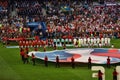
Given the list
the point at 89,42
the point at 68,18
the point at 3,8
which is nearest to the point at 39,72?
the point at 89,42

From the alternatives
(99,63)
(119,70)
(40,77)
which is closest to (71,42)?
(99,63)

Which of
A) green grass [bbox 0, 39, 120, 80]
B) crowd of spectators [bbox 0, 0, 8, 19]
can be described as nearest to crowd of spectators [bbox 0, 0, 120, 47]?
crowd of spectators [bbox 0, 0, 8, 19]

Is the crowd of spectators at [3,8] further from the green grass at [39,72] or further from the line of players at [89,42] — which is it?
the green grass at [39,72]

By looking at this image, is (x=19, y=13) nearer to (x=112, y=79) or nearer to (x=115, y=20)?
(x=115, y=20)

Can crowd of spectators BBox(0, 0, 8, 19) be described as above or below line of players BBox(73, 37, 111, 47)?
above

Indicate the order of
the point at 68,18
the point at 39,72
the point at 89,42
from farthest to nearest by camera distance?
the point at 68,18, the point at 89,42, the point at 39,72

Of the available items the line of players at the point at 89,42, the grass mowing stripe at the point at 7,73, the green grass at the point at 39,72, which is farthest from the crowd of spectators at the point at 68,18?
the grass mowing stripe at the point at 7,73

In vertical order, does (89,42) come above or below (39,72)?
above

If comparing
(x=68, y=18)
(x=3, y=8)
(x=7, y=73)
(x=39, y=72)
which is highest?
(x=3, y=8)

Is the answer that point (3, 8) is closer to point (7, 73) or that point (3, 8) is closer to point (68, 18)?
point (68, 18)

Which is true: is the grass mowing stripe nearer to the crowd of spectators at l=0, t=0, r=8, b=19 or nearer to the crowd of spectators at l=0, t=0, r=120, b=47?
the crowd of spectators at l=0, t=0, r=120, b=47

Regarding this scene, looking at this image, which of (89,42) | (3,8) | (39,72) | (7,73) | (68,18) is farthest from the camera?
(3,8)

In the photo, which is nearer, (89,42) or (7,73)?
(7,73)

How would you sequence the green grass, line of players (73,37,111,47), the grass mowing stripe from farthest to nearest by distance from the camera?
line of players (73,37,111,47) < the green grass < the grass mowing stripe
